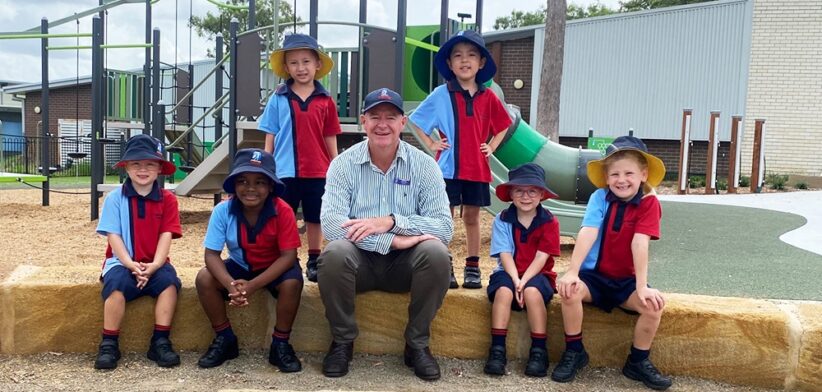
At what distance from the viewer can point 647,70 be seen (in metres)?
19.1

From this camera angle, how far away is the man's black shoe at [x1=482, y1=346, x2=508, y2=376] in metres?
3.40

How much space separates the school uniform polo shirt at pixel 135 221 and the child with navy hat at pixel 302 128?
753 mm

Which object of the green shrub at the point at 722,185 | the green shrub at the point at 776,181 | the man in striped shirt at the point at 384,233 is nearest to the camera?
the man in striped shirt at the point at 384,233

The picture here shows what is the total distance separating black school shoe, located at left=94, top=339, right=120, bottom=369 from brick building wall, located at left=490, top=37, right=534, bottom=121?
58.0ft

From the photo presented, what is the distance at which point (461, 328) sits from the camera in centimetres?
363

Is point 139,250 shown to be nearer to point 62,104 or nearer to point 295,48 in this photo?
point 295,48

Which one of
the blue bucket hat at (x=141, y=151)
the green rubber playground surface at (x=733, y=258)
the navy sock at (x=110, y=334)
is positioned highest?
the blue bucket hat at (x=141, y=151)

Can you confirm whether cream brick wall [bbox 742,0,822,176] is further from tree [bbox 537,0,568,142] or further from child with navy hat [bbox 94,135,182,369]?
child with navy hat [bbox 94,135,182,369]

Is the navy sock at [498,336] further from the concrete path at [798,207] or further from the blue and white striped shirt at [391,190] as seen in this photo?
the concrete path at [798,207]

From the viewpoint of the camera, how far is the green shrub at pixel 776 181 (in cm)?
1548

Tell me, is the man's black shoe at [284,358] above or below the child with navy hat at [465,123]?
below

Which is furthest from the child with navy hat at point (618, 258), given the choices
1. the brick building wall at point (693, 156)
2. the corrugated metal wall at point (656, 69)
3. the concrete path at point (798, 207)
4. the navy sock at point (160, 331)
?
the corrugated metal wall at point (656, 69)

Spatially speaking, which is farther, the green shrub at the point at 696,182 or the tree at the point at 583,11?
the tree at the point at 583,11

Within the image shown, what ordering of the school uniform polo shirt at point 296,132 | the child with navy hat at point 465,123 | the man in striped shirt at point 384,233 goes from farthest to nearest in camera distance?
the school uniform polo shirt at point 296,132
the child with navy hat at point 465,123
the man in striped shirt at point 384,233
